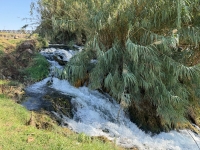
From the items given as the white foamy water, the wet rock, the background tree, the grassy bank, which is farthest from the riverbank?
the background tree

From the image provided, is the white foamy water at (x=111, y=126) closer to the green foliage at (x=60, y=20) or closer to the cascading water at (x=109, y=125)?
the cascading water at (x=109, y=125)

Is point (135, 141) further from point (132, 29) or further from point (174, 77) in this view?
point (132, 29)

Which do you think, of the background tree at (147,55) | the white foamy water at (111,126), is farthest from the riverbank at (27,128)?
the background tree at (147,55)

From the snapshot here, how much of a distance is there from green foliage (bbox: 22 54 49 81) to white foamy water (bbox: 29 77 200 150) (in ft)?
6.04

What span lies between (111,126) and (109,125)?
0.07m

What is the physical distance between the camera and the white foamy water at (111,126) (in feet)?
21.5

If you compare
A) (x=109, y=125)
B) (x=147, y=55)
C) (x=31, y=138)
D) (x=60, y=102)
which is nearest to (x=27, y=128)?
(x=31, y=138)

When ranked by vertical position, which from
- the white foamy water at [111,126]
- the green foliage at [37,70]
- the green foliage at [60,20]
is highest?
the green foliage at [60,20]

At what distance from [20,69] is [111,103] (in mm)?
4587

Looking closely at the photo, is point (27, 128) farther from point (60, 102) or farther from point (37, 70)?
point (37, 70)

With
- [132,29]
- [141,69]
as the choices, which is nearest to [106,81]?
[141,69]

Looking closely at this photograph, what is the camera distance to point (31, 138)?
15.1 feet

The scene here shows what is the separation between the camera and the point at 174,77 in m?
7.32

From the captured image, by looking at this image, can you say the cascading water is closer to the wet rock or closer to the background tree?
the wet rock
